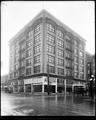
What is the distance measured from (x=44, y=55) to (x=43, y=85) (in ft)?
27.6

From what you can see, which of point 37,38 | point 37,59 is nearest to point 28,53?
point 37,59

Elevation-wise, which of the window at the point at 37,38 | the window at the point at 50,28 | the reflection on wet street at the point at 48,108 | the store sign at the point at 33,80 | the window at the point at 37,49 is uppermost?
the window at the point at 50,28

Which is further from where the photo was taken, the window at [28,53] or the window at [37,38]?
the window at [28,53]

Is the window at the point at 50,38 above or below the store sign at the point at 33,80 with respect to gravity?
above

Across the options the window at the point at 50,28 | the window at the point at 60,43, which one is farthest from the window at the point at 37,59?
the window at the point at 50,28

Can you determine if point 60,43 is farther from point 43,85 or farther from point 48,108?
point 48,108

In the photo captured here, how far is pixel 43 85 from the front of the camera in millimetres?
39219

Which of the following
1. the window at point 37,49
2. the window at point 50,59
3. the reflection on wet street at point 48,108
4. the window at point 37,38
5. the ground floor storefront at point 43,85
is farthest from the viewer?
the window at point 50,59

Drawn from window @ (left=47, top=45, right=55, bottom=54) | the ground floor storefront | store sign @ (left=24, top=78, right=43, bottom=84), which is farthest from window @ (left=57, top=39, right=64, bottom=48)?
store sign @ (left=24, top=78, right=43, bottom=84)

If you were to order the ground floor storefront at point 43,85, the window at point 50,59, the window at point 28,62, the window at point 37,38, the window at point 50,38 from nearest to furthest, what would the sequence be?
1. the ground floor storefront at point 43,85
2. the window at point 37,38
3. the window at point 50,38
4. the window at point 50,59
5. the window at point 28,62

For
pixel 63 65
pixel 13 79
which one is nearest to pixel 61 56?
pixel 63 65

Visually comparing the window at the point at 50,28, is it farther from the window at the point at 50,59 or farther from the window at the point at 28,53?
the window at the point at 28,53

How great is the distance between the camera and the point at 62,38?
45688 mm

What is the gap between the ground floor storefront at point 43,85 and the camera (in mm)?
39781
